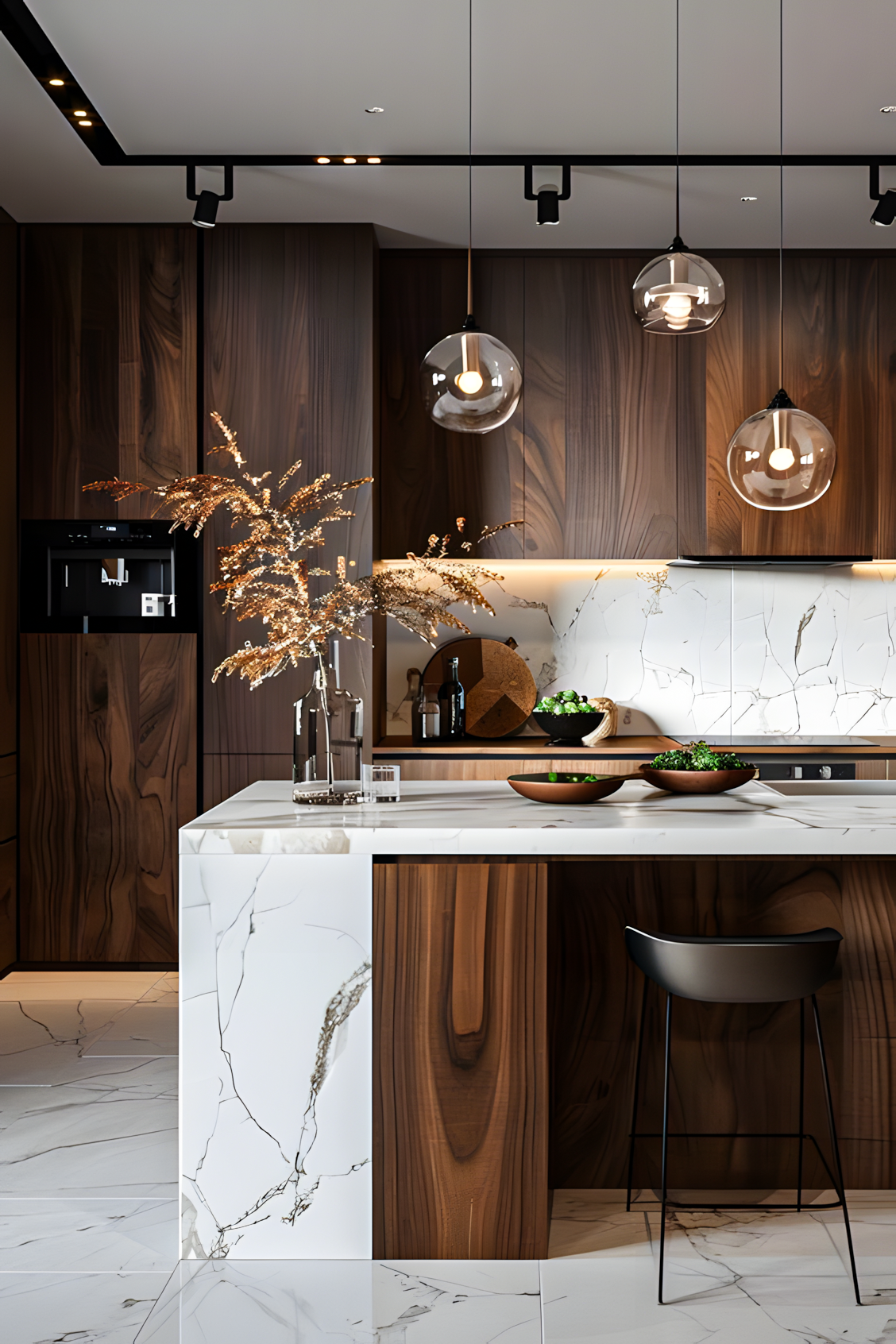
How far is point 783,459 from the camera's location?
7.64 ft

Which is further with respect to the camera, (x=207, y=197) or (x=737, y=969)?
(x=207, y=197)

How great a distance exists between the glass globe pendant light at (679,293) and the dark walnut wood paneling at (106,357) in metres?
2.32

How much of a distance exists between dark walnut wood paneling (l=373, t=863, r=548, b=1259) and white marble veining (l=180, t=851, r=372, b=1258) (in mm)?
45

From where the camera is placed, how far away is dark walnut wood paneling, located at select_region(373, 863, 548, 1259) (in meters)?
2.18

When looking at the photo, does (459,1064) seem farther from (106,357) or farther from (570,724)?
(106,357)

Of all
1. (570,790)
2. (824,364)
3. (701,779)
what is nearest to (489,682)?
(824,364)

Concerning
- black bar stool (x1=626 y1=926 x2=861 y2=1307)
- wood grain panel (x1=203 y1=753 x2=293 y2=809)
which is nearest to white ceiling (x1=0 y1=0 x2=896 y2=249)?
wood grain panel (x1=203 y1=753 x2=293 y2=809)

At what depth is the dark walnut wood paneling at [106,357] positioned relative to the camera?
13.6 feet

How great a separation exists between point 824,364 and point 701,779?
98.8 inches

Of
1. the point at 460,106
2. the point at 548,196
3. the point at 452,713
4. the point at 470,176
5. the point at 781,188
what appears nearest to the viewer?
the point at 460,106

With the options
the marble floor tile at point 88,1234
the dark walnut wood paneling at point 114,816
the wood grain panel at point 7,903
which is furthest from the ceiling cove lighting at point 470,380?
the wood grain panel at point 7,903

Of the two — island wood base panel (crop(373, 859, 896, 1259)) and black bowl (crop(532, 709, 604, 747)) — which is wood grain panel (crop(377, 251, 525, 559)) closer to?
black bowl (crop(532, 709, 604, 747))

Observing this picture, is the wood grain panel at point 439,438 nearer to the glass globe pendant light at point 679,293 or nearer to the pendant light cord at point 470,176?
the pendant light cord at point 470,176

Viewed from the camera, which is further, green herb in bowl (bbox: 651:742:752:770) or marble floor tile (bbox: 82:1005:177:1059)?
marble floor tile (bbox: 82:1005:177:1059)
